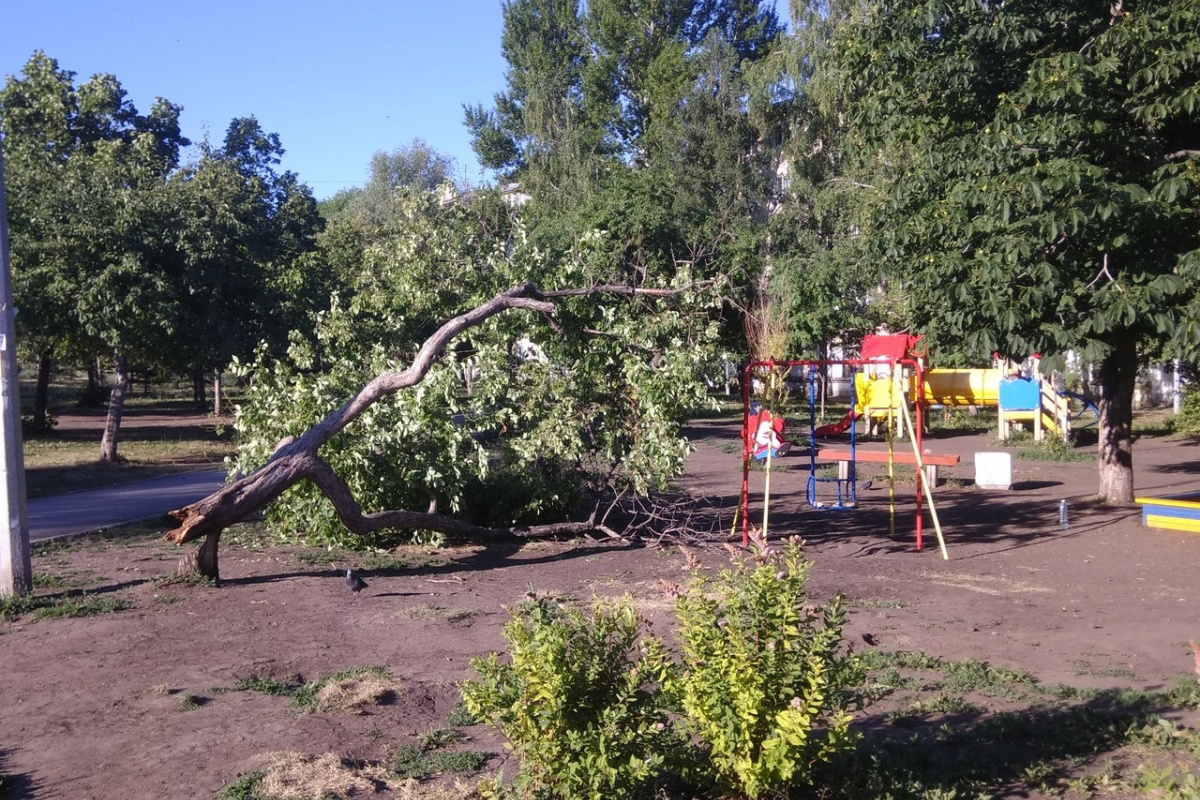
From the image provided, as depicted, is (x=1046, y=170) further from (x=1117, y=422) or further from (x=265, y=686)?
(x=265, y=686)

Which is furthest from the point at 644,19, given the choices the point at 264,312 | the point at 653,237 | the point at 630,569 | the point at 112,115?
the point at 630,569

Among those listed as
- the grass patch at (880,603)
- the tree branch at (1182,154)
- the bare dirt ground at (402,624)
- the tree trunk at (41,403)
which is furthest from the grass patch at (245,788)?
the tree trunk at (41,403)

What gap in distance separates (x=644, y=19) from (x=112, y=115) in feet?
91.6

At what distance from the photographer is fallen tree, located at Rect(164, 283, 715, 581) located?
9.17 meters

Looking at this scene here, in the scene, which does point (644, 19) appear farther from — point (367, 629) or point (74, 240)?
point (367, 629)

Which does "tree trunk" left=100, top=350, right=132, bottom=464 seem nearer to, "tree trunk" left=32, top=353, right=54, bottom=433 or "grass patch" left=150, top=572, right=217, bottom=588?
"tree trunk" left=32, top=353, right=54, bottom=433

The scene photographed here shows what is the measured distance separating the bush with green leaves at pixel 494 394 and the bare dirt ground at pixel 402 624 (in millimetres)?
719

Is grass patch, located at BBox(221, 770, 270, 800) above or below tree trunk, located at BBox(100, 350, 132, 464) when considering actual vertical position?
below

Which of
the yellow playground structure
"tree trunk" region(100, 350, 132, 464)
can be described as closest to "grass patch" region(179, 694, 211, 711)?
the yellow playground structure

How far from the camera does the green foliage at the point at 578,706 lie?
4.15 metres

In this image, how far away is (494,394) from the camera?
463 inches

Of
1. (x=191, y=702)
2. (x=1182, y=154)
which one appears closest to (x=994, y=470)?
(x=1182, y=154)

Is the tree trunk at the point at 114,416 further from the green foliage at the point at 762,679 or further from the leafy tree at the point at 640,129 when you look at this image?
the green foliage at the point at 762,679

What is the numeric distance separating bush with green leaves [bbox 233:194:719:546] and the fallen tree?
506mm
